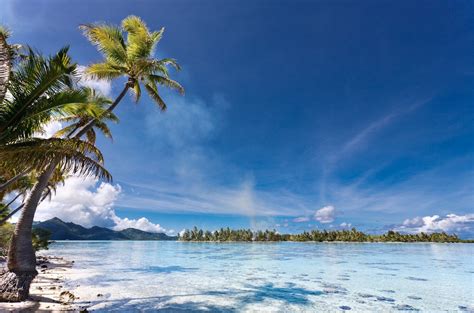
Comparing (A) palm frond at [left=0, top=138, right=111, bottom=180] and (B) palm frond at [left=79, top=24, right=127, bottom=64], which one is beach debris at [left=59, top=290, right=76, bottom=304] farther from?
(B) palm frond at [left=79, top=24, right=127, bottom=64]

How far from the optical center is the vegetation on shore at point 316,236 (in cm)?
11881

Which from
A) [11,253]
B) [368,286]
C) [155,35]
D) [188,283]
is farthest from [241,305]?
[155,35]

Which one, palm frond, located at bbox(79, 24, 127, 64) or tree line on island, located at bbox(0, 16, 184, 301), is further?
palm frond, located at bbox(79, 24, 127, 64)

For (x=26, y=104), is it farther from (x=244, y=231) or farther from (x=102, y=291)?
(x=244, y=231)

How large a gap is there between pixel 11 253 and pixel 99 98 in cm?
620

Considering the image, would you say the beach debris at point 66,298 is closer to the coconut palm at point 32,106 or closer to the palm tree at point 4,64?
the coconut palm at point 32,106

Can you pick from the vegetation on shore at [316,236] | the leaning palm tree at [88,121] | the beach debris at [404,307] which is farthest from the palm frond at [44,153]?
the vegetation on shore at [316,236]

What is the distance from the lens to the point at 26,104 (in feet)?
20.2

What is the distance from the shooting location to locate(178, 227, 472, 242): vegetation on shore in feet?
390

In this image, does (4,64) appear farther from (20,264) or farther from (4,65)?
(20,264)

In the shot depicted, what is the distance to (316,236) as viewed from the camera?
128375 millimetres


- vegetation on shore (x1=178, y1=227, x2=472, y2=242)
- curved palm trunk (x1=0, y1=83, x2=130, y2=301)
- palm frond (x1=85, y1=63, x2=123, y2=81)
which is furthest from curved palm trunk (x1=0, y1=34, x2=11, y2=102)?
vegetation on shore (x1=178, y1=227, x2=472, y2=242)

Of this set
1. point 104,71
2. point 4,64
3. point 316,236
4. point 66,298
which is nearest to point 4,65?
point 4,64

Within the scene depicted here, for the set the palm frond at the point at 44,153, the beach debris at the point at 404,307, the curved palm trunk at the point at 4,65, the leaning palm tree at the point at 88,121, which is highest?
the leaning palm tree at the point at 88,121
